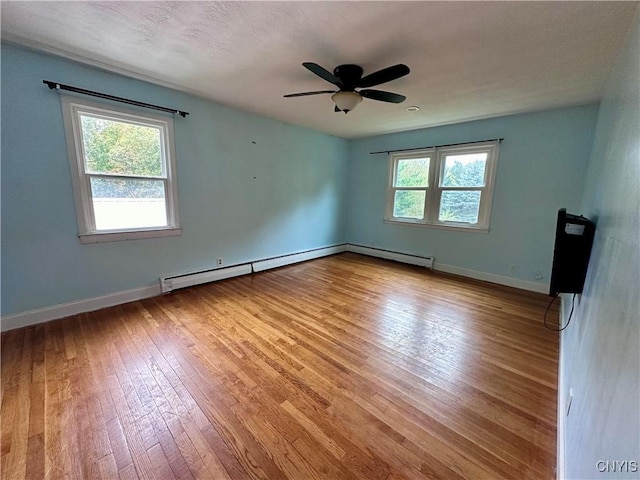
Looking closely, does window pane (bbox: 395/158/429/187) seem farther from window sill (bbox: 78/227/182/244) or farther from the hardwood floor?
window sill (bbox: 78/227/182/244)

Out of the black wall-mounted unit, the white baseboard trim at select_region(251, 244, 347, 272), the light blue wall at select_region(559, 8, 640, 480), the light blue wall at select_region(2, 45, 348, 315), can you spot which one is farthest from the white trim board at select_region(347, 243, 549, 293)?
the light blue wall at select_region(559, 8, 640, 480)

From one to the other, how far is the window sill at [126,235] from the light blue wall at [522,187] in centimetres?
397

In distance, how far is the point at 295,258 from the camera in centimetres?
493

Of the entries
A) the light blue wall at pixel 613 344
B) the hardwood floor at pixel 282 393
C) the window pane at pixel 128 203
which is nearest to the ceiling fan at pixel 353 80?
the light blue wall at pixel 613 344

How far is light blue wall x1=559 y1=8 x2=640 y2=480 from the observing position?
2.18 ft

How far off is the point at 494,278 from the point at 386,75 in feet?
11.4

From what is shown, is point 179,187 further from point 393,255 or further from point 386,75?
point 393,255

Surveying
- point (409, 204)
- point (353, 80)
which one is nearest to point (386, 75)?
point (353, 80)

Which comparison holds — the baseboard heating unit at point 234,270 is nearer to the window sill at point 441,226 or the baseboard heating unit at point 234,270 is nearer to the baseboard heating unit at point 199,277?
the baseboard heating unit at point 199,277

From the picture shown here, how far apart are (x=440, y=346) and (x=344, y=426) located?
124cm

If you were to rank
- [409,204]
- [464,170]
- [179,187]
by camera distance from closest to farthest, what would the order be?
[179,187] < [464,170] < [409,204]

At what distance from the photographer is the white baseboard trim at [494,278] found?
3619mm

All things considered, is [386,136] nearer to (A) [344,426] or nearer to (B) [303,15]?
(B) [303,15]

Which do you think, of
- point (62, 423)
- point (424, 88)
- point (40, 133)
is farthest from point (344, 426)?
point (40, 133)
